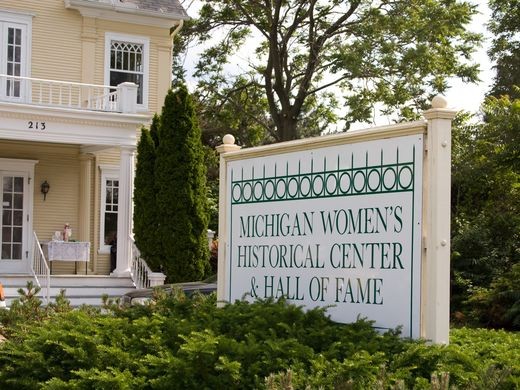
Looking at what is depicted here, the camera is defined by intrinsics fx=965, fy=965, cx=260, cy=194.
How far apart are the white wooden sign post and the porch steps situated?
1335cm

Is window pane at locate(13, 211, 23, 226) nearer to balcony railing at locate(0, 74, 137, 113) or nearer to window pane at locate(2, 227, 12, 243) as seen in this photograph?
window pane at locate(2, 227, 12, 243)

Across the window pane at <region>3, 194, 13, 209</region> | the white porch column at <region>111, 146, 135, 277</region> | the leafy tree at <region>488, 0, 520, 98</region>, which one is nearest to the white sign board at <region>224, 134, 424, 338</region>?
the white porch column at <region>111, 146, 135, 277</region>

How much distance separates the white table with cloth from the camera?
873 inches

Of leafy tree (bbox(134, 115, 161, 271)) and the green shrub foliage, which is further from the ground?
leafy tree (bbox(134, 115, 161, 271))

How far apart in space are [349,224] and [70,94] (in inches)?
632

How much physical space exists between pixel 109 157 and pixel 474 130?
9.19m

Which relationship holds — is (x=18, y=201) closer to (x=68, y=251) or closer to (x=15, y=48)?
(x=68, y=251)

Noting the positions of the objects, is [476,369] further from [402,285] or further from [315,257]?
[315,257]

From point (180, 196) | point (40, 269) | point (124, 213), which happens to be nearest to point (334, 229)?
point (180, 196)

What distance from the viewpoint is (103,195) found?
24594mm

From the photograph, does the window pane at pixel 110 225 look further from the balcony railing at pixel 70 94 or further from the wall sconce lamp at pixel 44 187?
the balcony railing at pixel 70 94

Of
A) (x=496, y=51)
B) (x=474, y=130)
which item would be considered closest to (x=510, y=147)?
(x=474, y=130)

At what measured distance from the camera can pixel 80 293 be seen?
2097 cm

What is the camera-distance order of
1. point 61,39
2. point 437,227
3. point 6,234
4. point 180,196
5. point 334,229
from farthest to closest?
point 61,39, point 6,234, point 180,196, point 334,229, point 437,227
